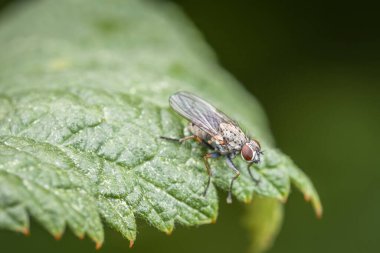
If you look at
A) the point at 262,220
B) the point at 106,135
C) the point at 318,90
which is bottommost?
the point at 262,220

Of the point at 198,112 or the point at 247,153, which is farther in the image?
the point at 198,112

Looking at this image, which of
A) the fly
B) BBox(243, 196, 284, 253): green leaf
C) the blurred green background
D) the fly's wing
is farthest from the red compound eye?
the blurred green background

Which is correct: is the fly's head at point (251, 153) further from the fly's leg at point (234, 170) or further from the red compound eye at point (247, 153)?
the fly's leg at point (234, 170)

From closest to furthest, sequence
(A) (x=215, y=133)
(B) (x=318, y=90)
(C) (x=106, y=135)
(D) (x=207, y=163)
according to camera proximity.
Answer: (C) (x=106, y=135), (D) (x=207, y=163), (A) (x=215, y=133), (B) (x=318, y=90)

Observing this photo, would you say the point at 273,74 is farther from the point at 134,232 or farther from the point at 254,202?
the point at 134,232

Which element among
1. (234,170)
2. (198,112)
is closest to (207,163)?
(234,170)

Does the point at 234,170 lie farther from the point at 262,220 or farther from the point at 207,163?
the point at 262,220

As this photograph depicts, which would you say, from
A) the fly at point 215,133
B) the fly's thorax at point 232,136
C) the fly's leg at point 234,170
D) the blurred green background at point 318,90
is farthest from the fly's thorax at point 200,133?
the blurred green background at point 318,90
